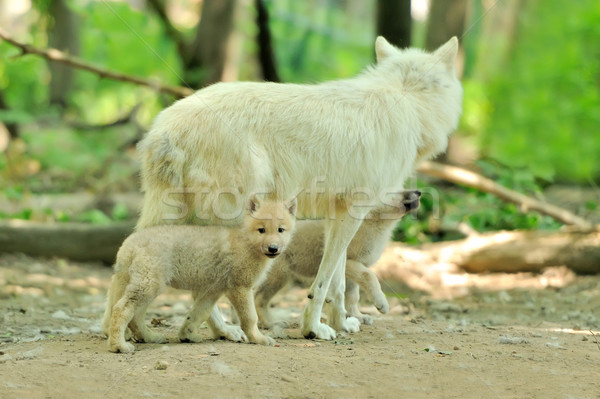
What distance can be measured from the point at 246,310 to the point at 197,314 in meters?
0.42

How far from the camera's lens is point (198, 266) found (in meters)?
4.98

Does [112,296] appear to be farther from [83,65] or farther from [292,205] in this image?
[83,65]

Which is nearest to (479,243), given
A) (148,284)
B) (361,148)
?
(361,148)

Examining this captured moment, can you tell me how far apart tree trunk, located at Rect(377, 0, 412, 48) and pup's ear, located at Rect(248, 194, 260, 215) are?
19.0 ft

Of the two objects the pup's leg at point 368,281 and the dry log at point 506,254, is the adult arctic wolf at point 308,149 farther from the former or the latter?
the dry log at point 506,254

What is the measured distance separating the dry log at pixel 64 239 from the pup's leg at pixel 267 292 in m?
3.68

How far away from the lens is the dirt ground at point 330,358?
13.3 feet

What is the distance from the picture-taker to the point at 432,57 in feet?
20.7

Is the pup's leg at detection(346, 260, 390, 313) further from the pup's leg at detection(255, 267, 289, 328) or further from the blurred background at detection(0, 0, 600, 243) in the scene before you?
the blurred background at detection(0, 0, 600, 243)

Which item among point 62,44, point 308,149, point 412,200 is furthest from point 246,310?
point 62,44

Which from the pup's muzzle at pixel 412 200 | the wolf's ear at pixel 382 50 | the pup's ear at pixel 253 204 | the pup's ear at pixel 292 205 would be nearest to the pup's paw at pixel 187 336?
the pup's ear at pixel 253 204

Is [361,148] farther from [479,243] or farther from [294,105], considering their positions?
[479,243]

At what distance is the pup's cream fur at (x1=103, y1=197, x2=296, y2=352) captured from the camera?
4770mm

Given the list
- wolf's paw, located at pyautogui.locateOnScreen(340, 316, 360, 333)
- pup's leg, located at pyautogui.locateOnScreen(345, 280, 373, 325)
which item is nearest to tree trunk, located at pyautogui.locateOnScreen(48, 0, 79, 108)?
pup's leg, located at pyautogui.locateOnScreen(345, 280, 373, 325)
